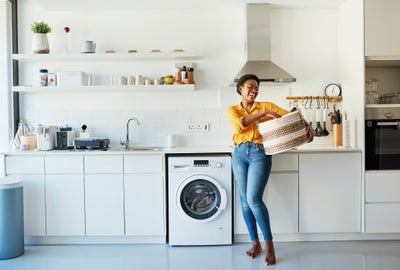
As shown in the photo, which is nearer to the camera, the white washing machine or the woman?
the woman

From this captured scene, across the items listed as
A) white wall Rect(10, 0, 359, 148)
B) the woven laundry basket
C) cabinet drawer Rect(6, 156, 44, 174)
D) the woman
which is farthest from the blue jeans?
cabinet drawer Rect(6, 156, 44, 174)

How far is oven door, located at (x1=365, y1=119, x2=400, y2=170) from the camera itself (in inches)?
135

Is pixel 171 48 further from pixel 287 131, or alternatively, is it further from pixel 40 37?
pixel 287 131

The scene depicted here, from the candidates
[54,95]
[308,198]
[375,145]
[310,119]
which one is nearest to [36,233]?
[54,95]

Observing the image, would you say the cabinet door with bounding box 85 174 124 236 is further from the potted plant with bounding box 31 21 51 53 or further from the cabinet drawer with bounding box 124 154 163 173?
the potted plant with bounding box 31 21 51 53

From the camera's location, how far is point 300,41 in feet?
13.3

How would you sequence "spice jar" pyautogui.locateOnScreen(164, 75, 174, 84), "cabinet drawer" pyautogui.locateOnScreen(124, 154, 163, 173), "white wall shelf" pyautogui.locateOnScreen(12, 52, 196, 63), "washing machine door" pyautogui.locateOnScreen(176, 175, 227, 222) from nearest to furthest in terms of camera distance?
"washing machine door" pyautogui.locateOnScreen(176, 175, 227, 222)
"cabinet drawer" pyautogui.locateOnScreen(124, 154, 163, 173)
"white wall shelf" pyautogui.locateOnScreen(12, 52, 196, 63)
"spice jar" pyautogui.locateOnScreen(164, 75, 174, 84)

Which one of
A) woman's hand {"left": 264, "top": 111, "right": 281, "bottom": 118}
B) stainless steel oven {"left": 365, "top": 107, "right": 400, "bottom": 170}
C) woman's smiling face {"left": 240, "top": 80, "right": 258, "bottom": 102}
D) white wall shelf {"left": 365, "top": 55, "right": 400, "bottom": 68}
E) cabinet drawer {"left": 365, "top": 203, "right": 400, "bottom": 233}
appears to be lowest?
cabinet drawer {"left": 365, "top": 203, "right": 400, "bottom": 233}

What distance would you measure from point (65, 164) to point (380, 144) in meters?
2.90

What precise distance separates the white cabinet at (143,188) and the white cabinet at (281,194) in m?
0.73

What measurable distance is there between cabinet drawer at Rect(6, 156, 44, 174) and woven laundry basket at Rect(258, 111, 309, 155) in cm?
213

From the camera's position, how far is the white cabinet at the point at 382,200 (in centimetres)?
341

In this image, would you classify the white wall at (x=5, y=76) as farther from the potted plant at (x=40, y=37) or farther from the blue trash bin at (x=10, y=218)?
the blue trash bin at (x=10, y=218)

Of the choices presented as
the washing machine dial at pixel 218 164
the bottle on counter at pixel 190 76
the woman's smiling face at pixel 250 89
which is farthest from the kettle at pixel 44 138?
the woman's smiling face at pixel 250 89
